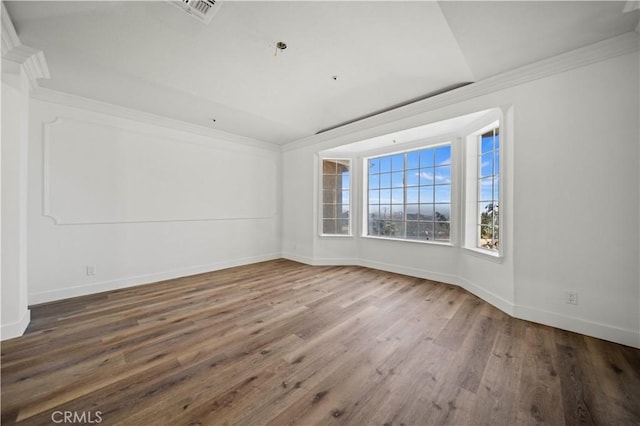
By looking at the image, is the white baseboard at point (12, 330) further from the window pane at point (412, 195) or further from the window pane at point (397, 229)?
the window pane at point (397, 229)

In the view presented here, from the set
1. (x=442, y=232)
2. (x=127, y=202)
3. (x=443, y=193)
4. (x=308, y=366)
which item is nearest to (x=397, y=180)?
(x=443, y=193)

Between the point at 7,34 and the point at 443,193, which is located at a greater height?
the point at 7,34

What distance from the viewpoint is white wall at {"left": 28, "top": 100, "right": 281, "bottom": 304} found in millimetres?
2924

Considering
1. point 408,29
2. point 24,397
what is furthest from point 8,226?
point 408,29

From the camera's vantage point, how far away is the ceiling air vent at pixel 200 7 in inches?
70.2

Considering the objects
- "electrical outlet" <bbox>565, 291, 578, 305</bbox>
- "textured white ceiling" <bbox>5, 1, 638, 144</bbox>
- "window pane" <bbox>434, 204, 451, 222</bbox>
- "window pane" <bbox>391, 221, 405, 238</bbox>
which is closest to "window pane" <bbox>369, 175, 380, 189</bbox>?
"window pane" <bbox>391, 221, 405, 238</bbox>

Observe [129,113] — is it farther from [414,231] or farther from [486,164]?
[486,164]

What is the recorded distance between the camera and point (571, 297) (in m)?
2.27

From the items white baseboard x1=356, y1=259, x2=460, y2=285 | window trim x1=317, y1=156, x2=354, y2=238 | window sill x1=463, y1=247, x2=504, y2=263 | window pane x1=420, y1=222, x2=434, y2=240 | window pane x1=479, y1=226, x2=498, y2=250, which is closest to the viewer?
window sill x1=463, y1=247, x2=504, y2=263

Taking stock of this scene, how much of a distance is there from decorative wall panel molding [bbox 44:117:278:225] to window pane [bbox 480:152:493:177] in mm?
3924

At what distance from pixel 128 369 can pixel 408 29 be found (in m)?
3.35

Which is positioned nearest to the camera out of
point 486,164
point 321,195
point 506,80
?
point 506,80

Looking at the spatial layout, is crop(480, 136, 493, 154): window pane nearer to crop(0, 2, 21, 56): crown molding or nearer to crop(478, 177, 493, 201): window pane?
crop(478, 177, 493, 201): window pane

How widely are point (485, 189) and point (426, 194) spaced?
0.89 meters
